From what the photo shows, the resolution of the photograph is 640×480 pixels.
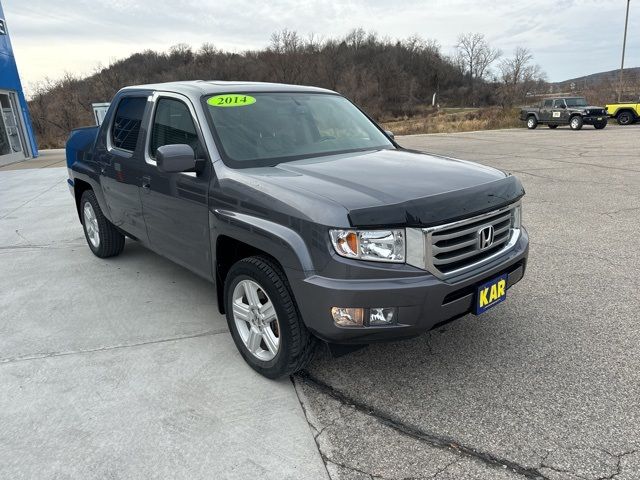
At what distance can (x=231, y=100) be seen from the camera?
3578mm

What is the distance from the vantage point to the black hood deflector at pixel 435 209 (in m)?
2.39

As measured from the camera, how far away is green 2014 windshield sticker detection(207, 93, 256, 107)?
350cm

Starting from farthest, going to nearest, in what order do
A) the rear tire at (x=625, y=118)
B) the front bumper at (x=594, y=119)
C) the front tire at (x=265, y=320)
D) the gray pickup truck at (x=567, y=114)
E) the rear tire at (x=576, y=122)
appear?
1. the rear tire at (x=625, y=118)
2. the rear tire at (x=576, y=122)
3. the gray pickup truck at (x=567, y=114)
4. the front bumper at (x=594, y=119)
5. the front tire at (x=265, y=320)

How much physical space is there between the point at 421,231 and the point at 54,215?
24.3 feet


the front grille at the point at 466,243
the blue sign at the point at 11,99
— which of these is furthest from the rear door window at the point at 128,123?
the blue sign at the point at 11,99

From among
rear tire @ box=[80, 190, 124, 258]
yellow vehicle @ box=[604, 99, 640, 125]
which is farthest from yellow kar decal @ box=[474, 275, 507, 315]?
→ yellow vehicle @ box=[604, 99, 640, 125]

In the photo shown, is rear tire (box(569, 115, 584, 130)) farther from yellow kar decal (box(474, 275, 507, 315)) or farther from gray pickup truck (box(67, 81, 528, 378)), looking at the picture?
yellow kar decal (box(474, 275, 507, 315))

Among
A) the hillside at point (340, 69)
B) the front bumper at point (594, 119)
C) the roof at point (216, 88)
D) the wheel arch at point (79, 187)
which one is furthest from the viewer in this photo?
the hillside at point (340, 69)

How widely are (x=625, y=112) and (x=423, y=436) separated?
32.7 m

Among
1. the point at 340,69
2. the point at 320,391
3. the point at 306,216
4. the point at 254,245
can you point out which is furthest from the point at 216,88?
the point at 340,69

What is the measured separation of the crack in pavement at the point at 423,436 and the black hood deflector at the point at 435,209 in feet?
3.53

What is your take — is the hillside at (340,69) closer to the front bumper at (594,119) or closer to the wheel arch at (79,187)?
the front bumper at (594,119)

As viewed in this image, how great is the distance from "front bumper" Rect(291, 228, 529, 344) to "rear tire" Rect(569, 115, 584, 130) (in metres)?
27.8

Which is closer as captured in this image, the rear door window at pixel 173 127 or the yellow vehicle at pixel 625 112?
the rear door window at pixel 173 127
